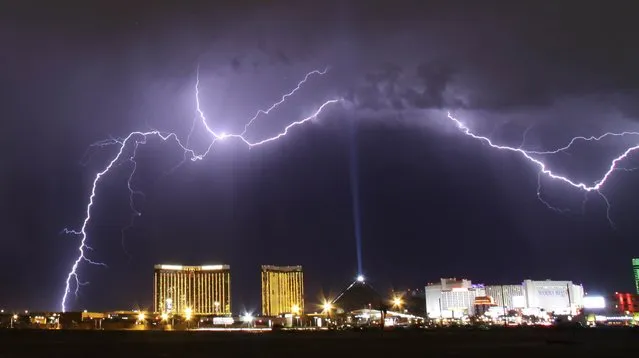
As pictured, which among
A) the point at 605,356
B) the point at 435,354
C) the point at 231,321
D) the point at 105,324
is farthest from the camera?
the point at 105,324

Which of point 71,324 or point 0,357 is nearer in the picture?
point 0,357

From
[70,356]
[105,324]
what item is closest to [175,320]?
[105,324]

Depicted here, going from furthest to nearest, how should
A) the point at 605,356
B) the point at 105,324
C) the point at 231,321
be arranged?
1. the point at 105,324
2. the point at 231,321
3. the point at 605,356

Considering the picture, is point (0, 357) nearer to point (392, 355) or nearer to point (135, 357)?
point (135, 357)

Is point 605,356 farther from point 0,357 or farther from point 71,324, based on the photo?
point 71,324

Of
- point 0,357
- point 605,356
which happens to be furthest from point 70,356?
point 605,356

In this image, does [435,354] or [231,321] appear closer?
[435,354]

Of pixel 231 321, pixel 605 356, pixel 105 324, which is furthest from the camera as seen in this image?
pixel 105 324

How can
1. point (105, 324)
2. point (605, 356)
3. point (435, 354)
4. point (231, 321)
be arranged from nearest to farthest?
point (605, 356) < point (435, 354) < point (231, 321) < point (105, 324)
